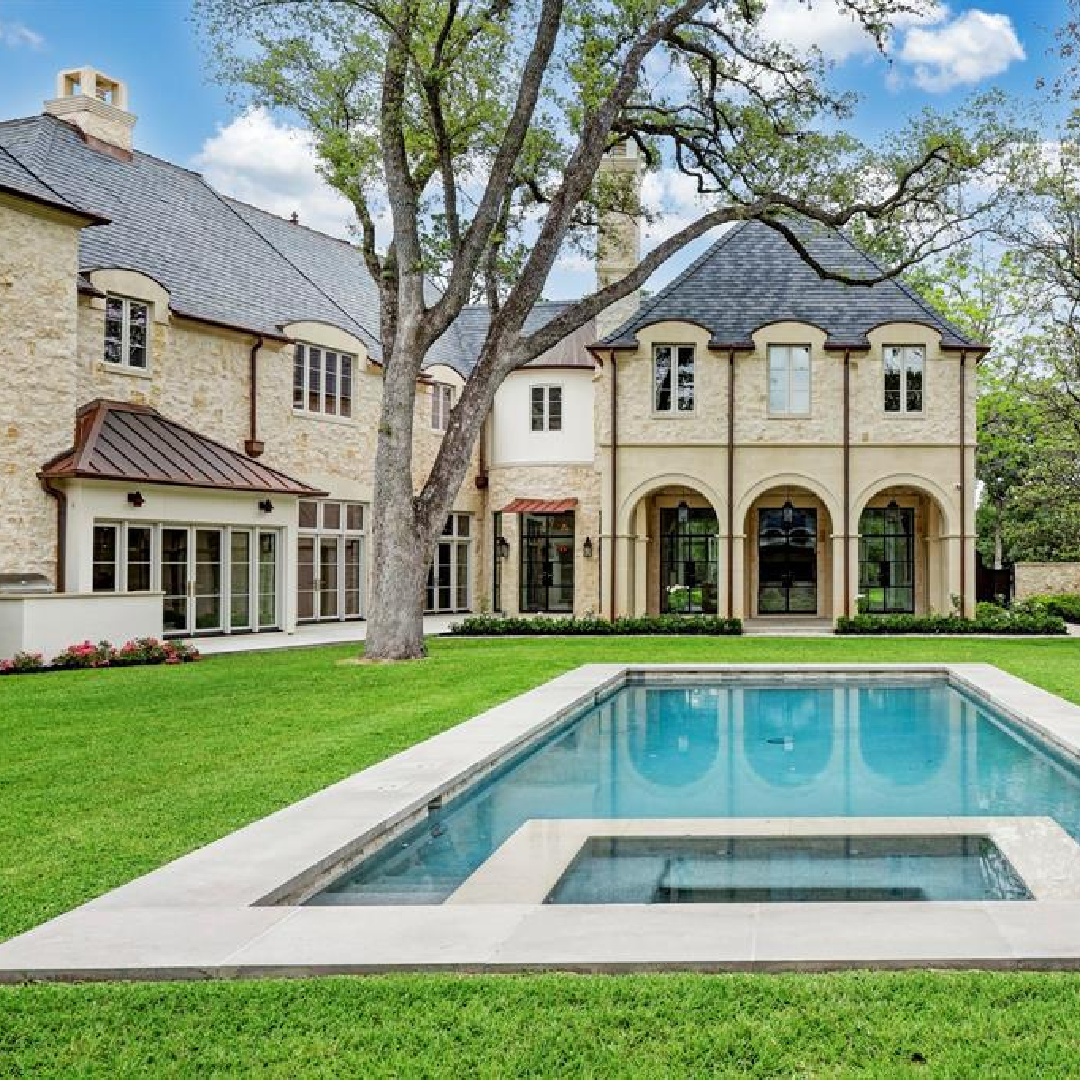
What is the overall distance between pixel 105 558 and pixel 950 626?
55.0 ft

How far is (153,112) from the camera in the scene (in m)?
25.7

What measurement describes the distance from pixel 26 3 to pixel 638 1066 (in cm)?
1785

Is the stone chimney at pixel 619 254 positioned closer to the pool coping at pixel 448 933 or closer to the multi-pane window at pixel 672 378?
the multi-pane window at pixel 672 378

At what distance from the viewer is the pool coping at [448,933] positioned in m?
4.29

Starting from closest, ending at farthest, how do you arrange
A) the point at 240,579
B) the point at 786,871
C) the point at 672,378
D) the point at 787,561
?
the point at 786,871 → the point at 240,579 → the point at 672,378 → the point at 787,561

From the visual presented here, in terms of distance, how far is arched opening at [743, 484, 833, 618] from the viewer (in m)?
27.9

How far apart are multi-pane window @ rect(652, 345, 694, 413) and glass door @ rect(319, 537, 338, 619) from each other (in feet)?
27.9

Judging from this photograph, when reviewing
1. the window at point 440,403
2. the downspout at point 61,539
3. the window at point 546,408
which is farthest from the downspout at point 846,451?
the downspout at point 61,539

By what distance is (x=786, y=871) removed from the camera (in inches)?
245

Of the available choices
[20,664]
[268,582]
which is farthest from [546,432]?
[20,664]

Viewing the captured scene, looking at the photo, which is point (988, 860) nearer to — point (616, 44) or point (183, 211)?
point (616, 44)

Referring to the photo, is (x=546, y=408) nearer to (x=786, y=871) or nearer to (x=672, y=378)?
(x=672, y=378)

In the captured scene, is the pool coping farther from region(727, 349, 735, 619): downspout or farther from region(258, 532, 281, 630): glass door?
region(727, 349, 735, 619): downspout

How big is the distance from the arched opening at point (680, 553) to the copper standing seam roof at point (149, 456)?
374 inches
